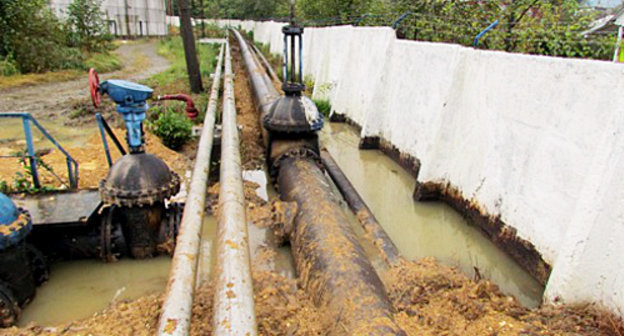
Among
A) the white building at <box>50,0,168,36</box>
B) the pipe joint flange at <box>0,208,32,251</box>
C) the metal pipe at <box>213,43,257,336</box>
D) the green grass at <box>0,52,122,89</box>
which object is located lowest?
the green grass at <box>0,52,122,89</box>

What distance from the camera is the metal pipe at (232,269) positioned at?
151 cm

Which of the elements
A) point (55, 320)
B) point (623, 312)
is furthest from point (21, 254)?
point (623, 312)

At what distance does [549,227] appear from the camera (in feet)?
11.3

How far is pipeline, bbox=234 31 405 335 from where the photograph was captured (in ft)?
7.23

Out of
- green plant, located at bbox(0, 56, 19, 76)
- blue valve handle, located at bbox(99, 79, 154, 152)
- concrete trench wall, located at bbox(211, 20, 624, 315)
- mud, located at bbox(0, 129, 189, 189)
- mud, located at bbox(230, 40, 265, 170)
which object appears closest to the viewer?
concrete trench wall, located at bbox(211, 20, 624, 315)

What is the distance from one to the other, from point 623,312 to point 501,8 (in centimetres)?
663

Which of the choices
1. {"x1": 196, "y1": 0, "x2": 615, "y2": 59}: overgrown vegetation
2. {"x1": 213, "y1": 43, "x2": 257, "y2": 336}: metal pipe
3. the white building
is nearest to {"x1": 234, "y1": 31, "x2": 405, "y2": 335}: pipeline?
{"x1": 213, "y1": 43, "x2": 257, "y2": 336}: metal pipe

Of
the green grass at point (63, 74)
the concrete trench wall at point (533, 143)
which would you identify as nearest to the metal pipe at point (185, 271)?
the concrete trench wall at point (533, 143)

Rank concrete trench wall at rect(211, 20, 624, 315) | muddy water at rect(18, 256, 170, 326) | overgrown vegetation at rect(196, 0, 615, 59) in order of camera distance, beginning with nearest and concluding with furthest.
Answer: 1. concrete trench wall at rect(211, 20, 624, 315)
2. muddy water at rect(18, 256, 170, 326)
3. overgrown vegetation at rect(196, 0, 615, 59)

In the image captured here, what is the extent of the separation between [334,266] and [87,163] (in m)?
4.14

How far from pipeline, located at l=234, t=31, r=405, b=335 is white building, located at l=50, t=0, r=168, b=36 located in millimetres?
30819

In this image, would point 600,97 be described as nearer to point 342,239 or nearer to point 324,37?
point 342,239

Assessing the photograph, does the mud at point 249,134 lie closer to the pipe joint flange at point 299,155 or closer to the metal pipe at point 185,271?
the pipe joint flange at point 299,155

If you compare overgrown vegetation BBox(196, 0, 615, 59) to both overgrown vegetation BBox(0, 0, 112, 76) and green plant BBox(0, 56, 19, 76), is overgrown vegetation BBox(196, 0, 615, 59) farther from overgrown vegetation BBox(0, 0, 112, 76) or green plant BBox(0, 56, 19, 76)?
green plant BBox(0, 56, 19, 76)
